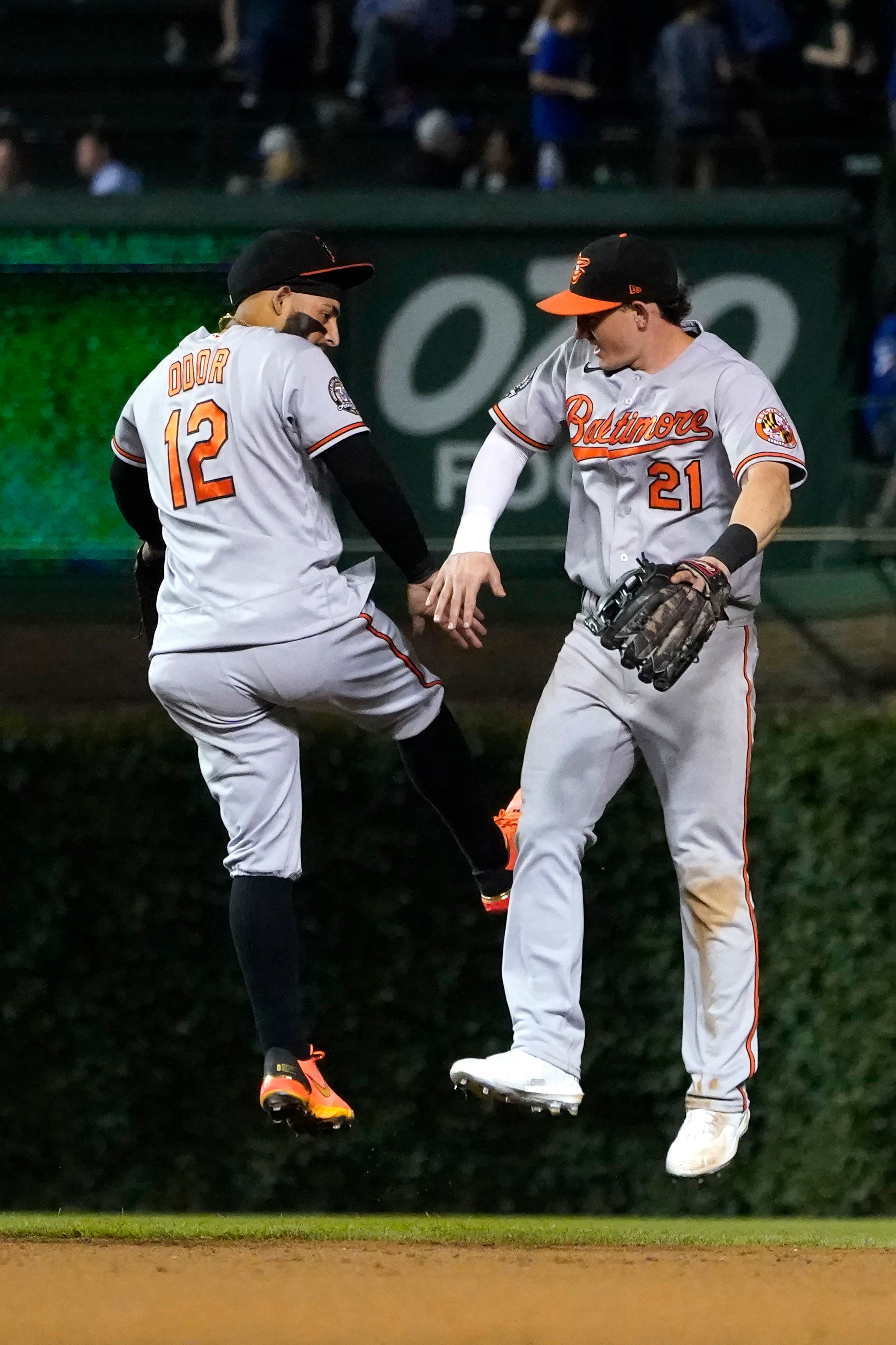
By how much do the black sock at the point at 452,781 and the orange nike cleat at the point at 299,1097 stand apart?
70 centimetres

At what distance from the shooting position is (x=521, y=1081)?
4559 millimetres

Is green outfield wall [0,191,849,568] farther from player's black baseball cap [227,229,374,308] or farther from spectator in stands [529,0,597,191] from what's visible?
player's black baseball cap [227,229,374,308]

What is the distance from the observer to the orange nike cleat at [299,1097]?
4.48 metres

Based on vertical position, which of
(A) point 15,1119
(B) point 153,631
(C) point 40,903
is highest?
(B) point 153,631

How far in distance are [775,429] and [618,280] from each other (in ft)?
1.64

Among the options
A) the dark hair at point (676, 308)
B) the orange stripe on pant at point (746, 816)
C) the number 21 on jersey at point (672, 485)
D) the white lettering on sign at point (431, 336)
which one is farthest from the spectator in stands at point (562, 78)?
the orange stripe on pant at point (746, 816)

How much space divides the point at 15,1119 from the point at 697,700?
2990 mm

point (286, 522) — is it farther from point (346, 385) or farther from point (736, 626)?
point (346, 385)

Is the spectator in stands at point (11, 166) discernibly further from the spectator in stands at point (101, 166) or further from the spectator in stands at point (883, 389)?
the spectator in stands at point (883, 389)

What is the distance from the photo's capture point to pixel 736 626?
4.81 m

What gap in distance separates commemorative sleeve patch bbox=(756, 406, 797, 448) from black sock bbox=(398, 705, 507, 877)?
1015 millimetres

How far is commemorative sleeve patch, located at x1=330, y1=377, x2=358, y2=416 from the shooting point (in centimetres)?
462

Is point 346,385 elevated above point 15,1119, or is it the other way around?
point 346,385

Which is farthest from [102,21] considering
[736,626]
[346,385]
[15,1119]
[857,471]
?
[736,626]
